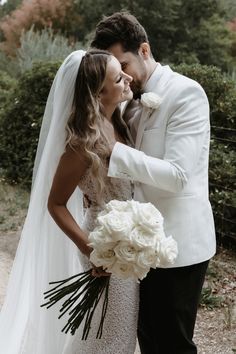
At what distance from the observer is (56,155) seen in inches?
102

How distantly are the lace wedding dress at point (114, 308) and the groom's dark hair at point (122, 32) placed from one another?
648 mm

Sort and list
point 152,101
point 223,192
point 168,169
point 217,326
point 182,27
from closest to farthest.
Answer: point 168,169, point 152,101, point 217,326, point 223,192, point 182,27

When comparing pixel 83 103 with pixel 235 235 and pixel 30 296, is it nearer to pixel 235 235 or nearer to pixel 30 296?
pixel 30 296

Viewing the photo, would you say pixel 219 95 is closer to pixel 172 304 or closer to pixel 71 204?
pixel 71 204

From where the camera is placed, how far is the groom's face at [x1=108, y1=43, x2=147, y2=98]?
97.8 inches

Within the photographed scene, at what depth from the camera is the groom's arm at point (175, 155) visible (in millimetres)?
2180

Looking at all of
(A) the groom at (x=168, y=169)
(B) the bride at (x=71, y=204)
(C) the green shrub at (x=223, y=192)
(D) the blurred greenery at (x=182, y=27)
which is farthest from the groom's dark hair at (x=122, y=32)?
(D) the blurred greenery at (x=182, y=27)

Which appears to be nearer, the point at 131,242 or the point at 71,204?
the point at 131,242

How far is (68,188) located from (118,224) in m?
0.45

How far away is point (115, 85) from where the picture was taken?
7.82 feet

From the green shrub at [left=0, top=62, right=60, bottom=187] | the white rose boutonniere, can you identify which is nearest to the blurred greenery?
the green shrub at [left=0, top=62, right=60, bottom=187]

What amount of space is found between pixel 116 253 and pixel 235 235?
3577mm

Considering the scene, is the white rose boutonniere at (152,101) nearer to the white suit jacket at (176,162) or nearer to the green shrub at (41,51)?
the white suit jacket at (176,162)

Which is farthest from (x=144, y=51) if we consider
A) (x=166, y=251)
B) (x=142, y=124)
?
(x=166, y=251)
